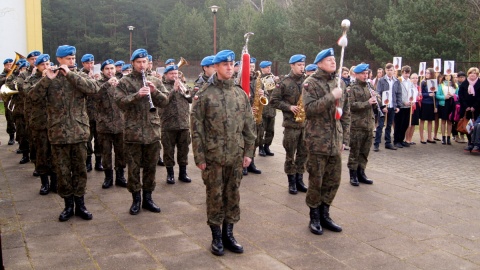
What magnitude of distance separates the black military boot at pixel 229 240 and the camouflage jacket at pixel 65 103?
2.37m

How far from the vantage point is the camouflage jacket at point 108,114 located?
827 cm

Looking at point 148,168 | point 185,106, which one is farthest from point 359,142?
point 148,168

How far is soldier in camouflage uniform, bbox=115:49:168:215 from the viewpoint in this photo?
6492 millimetres

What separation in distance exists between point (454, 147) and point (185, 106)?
8107 mm

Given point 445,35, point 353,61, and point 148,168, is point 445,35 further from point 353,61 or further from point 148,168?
point 148,168

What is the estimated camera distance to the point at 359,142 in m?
8.41

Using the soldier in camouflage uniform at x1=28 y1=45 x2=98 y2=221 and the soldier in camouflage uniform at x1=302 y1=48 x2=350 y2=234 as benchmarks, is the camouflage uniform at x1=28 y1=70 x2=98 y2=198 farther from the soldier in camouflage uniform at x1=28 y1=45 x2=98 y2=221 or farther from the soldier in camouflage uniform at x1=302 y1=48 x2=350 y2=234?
the soldier in camouflage uniform at x1=302 y1=48 x2=350 y2=234

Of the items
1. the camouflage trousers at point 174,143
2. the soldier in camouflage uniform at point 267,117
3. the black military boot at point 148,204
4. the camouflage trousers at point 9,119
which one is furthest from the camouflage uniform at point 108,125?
the camouflage trousers at point 9,119

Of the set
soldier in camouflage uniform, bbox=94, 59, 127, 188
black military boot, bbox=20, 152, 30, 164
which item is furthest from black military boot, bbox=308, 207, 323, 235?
black military boot, bbox=20, 152, 30, 164

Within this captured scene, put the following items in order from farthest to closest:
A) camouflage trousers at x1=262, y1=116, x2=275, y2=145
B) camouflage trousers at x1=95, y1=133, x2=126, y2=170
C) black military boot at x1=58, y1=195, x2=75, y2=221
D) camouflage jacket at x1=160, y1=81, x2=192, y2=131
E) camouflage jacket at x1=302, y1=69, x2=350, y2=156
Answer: camouflage trousers at x1=262, y1=116, x2=275, y2=145 → camouflage jacket at x1=160, y1=81, x2=192, y2=131 → camouflage trousers at x1=95, y1=133, x2=126, y2=170 → black military boot at x1=58, y1=195, x2=75, y2=221 → camouflage jacket at x1=302, y1=69, x2=350, y2=156

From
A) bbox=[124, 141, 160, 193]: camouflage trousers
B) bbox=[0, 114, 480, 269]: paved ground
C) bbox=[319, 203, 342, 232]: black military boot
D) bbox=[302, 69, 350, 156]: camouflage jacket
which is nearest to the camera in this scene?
bbox=[0, 114, 480, 269]: paved ground

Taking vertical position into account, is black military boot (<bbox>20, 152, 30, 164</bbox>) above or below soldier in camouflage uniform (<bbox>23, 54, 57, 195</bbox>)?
below

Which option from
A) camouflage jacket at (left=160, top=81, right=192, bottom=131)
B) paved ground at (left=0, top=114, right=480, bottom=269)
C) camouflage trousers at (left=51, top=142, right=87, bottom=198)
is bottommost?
paved ground at (left=0, top=114, right=480, bottom=269)

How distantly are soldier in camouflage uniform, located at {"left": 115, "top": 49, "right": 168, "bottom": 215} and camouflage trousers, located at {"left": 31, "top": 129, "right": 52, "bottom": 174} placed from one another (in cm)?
179
